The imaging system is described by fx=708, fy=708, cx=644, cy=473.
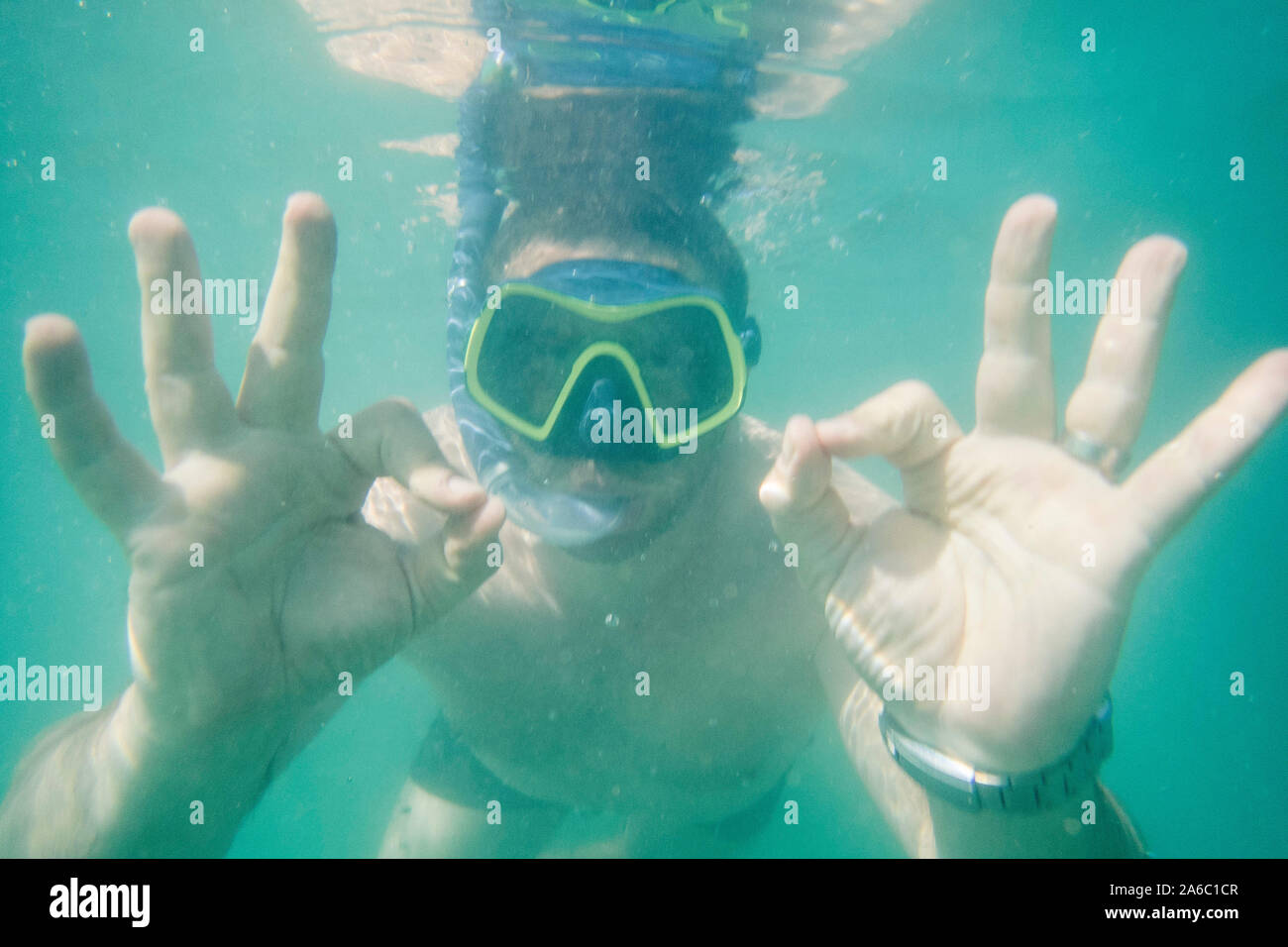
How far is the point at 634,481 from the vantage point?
9.48 feet

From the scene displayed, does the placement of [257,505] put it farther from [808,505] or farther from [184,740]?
[808,505]

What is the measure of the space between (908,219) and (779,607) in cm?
1569

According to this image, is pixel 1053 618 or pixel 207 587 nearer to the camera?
pixel 1053 618

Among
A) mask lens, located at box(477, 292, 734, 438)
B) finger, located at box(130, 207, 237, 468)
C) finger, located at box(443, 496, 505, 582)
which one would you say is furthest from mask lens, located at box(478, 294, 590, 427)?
finger, located at box(130, 207, 237, 468)

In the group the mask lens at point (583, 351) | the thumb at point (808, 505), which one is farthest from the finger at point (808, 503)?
the mask lens at point (583, 351)

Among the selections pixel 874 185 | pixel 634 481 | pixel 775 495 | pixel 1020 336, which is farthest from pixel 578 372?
pixel 874 185

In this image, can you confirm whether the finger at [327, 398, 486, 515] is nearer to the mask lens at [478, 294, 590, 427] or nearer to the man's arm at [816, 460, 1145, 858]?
the mask lens at [478, 294, 590, 427]

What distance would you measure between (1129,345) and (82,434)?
2851 mm

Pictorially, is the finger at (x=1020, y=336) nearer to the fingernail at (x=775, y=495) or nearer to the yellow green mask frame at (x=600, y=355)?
the fingernail at (x=775, y=495)

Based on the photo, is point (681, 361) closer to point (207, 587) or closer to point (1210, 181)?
point (207, 587)

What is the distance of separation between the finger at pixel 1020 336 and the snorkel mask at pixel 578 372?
3.38 feet

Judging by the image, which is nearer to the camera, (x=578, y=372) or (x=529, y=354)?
(x=578, y=372)

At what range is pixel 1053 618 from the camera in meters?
1.91

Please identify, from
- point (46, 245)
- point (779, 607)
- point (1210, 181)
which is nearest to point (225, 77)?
point (779, 607)
